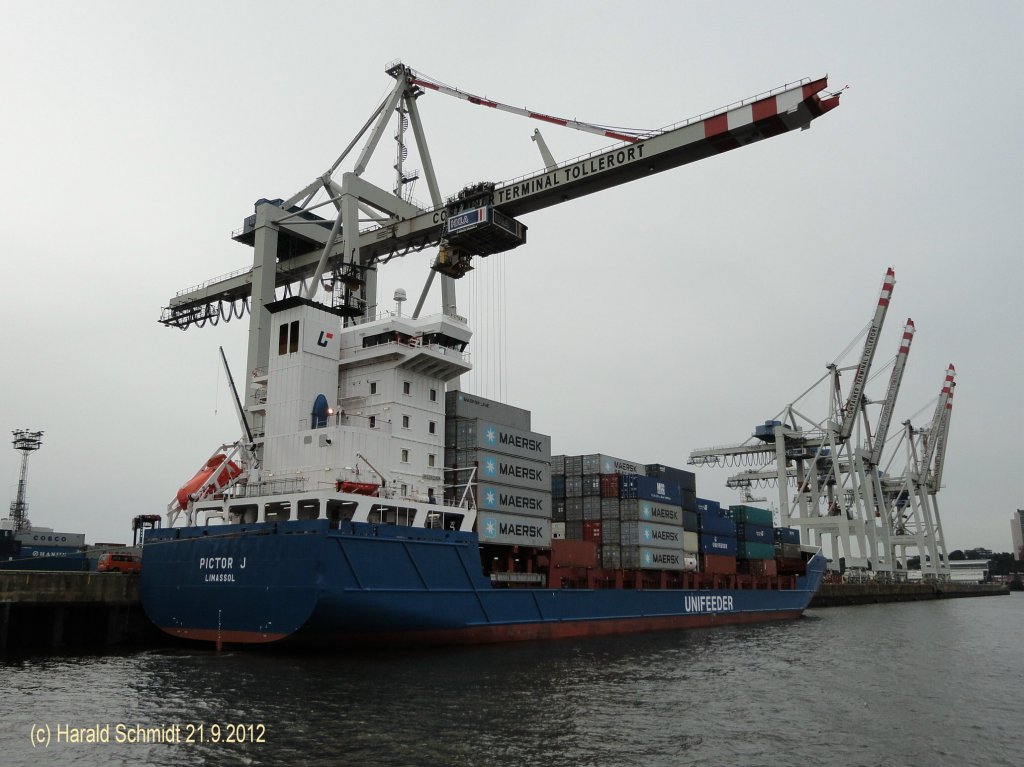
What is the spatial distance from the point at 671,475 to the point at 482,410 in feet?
43.4

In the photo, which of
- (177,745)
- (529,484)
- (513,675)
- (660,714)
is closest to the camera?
(177,745)

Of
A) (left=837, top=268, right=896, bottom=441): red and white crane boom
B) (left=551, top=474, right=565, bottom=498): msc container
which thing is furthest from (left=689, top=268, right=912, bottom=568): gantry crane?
(left=551, top=474, right=565, bottom=498): msc container

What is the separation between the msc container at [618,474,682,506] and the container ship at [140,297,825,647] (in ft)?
0.27

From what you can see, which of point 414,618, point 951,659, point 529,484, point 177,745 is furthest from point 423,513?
point 951,659

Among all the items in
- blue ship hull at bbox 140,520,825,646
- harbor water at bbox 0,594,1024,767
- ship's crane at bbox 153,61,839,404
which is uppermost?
ship's crane at bbox 153,61,839,404

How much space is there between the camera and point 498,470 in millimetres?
26922

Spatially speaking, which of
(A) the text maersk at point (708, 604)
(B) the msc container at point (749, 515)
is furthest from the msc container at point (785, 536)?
(A) the text maersk at point (708, 604)

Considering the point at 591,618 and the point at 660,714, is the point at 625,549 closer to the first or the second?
the point at 591,618

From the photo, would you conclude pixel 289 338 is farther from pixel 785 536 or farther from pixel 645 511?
pixel 785 536

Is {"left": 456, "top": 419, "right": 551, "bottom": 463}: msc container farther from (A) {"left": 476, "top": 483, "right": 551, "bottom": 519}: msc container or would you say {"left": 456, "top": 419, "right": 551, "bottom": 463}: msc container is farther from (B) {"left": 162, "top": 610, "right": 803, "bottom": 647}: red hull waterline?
(B) {"left": 162, "top": 610, "right": 803, "bottom": 647}: red hull waterline

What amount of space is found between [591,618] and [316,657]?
12.0m

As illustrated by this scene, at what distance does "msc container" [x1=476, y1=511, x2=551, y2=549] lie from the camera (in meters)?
25.9

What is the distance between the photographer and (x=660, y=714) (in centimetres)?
1573

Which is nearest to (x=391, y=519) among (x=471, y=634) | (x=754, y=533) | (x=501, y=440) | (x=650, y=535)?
(x=471, y=634)
